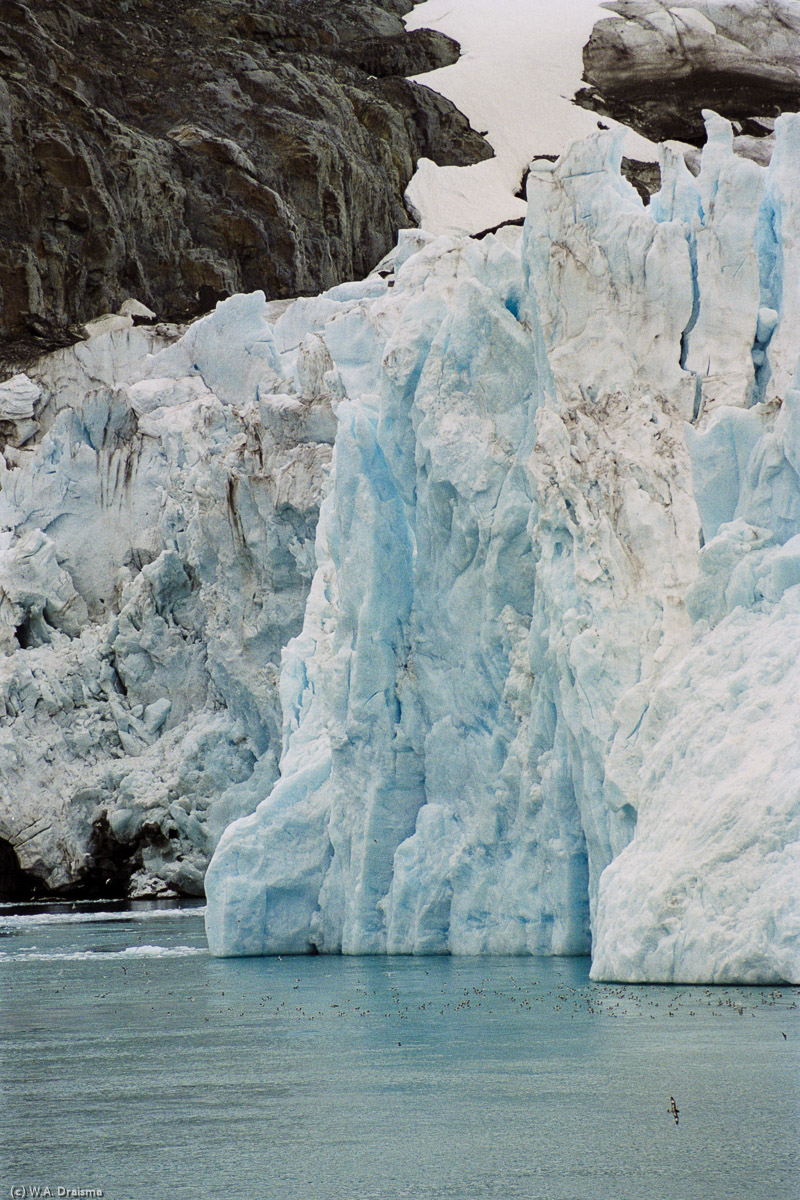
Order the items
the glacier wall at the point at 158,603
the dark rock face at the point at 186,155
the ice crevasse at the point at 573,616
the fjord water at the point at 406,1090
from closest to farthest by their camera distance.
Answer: the fjord water at the point at 406,1090 < the ice crevasse at the point at 573,616 < the glacier wall at the point at 158,603 < the dark rock face at the point at 186,155

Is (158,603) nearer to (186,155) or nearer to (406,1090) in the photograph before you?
(186,155)

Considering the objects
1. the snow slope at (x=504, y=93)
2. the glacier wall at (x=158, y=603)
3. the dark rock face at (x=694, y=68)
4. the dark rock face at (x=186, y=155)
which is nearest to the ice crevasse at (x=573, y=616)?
the glacier wall at (x=158, y=603)

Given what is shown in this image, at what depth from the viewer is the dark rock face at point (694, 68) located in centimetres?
6762

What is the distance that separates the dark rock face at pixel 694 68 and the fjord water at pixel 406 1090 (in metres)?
59.6

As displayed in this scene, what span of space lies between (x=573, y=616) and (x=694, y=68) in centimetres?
5797

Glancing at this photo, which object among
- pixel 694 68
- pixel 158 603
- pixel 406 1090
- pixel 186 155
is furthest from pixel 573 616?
pixel 694 68

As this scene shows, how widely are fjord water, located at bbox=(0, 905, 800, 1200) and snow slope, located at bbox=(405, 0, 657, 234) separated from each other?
50560 mm

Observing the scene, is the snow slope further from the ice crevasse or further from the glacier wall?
the ice crevasse

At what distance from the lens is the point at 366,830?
21469 mm

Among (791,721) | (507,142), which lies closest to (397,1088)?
(791,721)

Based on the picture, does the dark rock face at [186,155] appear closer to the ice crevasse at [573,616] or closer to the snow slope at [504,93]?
the snow slope at [504,93]

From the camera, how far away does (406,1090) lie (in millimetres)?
9805

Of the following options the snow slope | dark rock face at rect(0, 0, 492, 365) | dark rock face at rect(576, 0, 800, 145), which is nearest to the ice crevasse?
dark rock face at rect(0, 0, 492, 365)

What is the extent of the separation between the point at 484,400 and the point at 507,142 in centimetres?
4944
